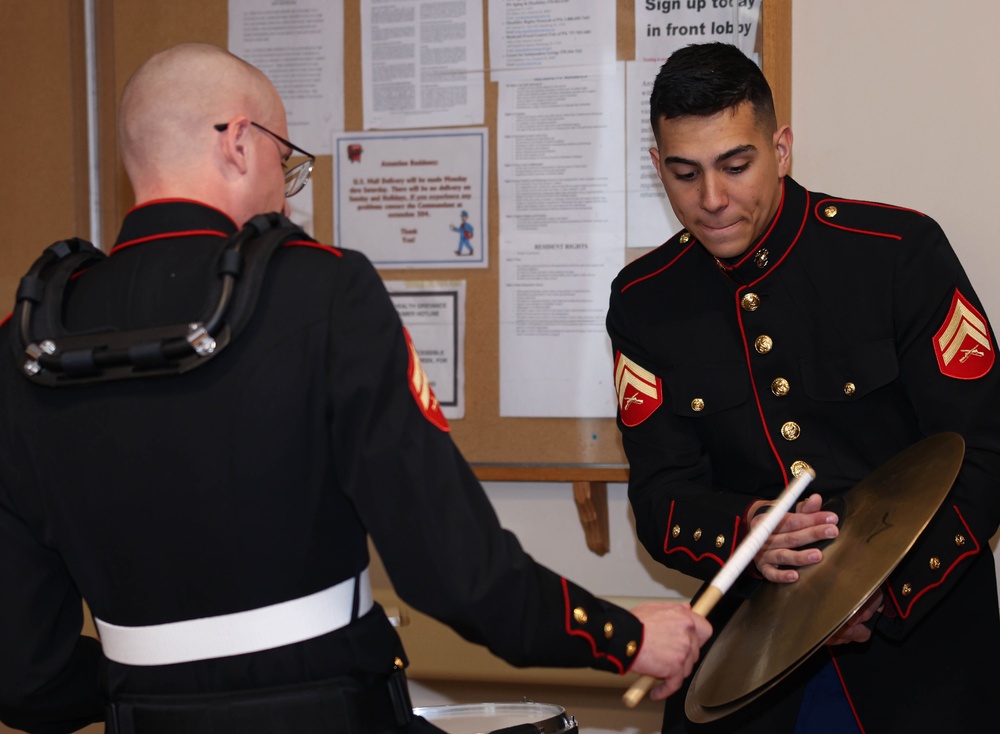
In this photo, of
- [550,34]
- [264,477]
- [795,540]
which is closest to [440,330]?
[550,34]

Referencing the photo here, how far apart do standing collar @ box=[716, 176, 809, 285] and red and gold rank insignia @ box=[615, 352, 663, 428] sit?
0.84 feet

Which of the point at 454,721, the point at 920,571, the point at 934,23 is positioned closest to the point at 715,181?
the point at 920,571

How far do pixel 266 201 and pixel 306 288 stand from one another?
21 cm

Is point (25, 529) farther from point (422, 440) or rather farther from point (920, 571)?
point (920, 571)

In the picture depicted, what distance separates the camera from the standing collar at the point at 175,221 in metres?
1.32

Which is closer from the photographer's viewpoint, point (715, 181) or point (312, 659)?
point (312, 659)

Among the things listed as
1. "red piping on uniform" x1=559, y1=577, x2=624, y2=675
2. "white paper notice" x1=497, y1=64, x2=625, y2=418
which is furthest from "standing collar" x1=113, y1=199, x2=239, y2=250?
"white paper notice" x1=497, y1=64, x2=625, y2=418

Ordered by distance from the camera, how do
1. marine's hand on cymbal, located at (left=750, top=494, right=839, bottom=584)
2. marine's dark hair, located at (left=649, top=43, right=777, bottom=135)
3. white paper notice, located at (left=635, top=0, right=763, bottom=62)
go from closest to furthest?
marine's hand on cymbal, located at (left=750, top=494, right=839, bottom=584)
marine's dark hair, located at (left=649, top=43, right=777, bottom=135)
white paper notice, located at (left=635, top=0, right=763, bottom=62)

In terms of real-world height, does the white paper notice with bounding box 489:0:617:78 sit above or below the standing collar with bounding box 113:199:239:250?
above

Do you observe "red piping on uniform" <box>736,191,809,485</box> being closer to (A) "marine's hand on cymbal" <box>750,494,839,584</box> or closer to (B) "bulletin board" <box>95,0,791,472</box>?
(A) "marine's hand on cymbal" <box>750,494,839,584</box>

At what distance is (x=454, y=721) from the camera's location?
72.2 inches

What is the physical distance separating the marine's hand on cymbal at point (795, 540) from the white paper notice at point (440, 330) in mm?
→ 1202

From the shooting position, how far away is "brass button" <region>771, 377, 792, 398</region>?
190 centimetres

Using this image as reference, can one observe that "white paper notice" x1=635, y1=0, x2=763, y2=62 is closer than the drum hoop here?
No
